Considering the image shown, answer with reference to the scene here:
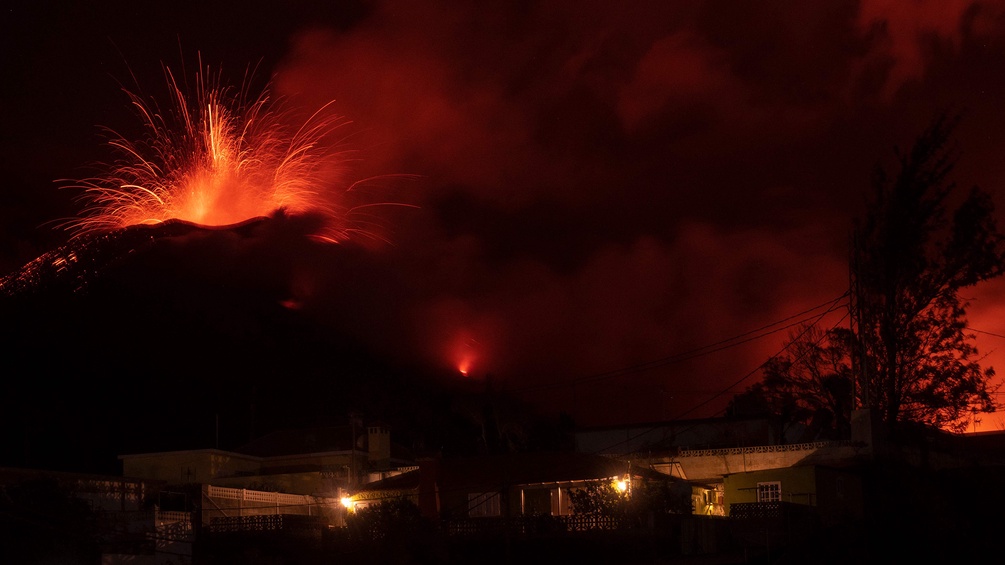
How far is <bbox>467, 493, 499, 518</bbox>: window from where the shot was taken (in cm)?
3691

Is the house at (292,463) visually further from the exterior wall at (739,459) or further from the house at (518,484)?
the exterior wall at (739,459)

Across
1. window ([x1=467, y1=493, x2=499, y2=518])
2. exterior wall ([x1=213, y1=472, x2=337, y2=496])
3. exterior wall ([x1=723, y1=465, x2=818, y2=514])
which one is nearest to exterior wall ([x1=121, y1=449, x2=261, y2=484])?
exterior wall ([x1=213, y1=472, x2=337, y2=496])

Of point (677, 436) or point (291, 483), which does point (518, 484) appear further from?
point (677, 436)

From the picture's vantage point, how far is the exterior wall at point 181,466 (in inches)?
1754

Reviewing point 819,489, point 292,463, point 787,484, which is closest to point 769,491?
point 787,484

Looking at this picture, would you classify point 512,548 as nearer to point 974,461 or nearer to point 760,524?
point 760,524

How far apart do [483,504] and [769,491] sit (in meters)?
9.58

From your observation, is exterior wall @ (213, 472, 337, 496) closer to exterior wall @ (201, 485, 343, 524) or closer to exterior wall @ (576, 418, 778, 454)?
exterior wall @ (201, 485, 343, 524)

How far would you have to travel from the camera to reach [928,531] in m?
Result: 32.0

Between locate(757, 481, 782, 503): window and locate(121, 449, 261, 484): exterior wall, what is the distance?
22.5m

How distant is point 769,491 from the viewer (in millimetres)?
34812

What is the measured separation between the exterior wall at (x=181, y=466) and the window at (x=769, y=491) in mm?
22541

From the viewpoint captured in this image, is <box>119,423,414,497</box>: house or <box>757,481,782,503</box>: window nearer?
<box>757,481,782,503</box>: window

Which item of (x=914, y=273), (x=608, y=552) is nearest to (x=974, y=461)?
(x=914, y=273)
